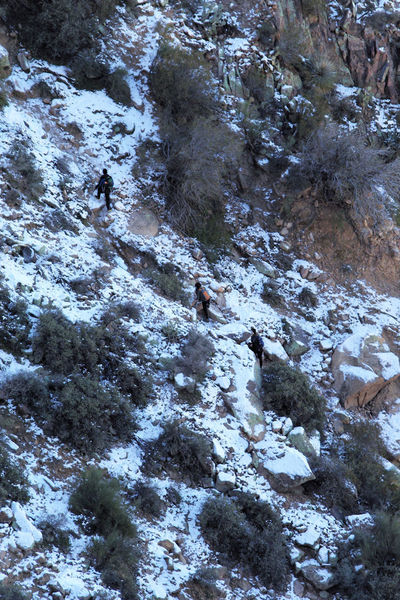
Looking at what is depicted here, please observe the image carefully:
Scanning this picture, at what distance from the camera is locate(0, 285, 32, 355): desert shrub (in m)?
9.73

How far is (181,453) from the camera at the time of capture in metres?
9.98

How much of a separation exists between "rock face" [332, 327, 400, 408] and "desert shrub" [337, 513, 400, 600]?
399cm

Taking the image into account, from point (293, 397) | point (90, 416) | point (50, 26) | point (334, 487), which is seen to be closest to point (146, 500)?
point (90, 416)

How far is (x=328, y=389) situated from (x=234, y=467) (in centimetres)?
408

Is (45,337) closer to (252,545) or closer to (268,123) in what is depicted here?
(252,545)

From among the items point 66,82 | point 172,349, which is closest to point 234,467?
point 172,349

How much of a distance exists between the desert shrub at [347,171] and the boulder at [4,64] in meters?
7.75

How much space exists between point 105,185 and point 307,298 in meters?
5.71

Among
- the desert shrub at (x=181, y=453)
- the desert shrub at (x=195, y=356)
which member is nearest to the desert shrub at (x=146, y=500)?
the desert shrub at (x=181, y=453)

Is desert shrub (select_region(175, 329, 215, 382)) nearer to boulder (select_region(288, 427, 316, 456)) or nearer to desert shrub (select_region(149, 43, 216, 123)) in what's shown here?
boulder (select_region(288, 427, 316, 456))

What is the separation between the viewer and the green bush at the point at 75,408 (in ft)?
29.8

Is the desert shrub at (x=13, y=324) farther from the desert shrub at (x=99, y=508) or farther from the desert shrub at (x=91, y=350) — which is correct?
the desert shrub at (x=99, y=508)

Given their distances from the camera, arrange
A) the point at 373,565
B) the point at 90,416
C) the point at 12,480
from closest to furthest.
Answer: the point at 12,480, the point at 373,565, the point at 90,416

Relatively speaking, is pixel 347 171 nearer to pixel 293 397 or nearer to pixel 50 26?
pixel 293 397
